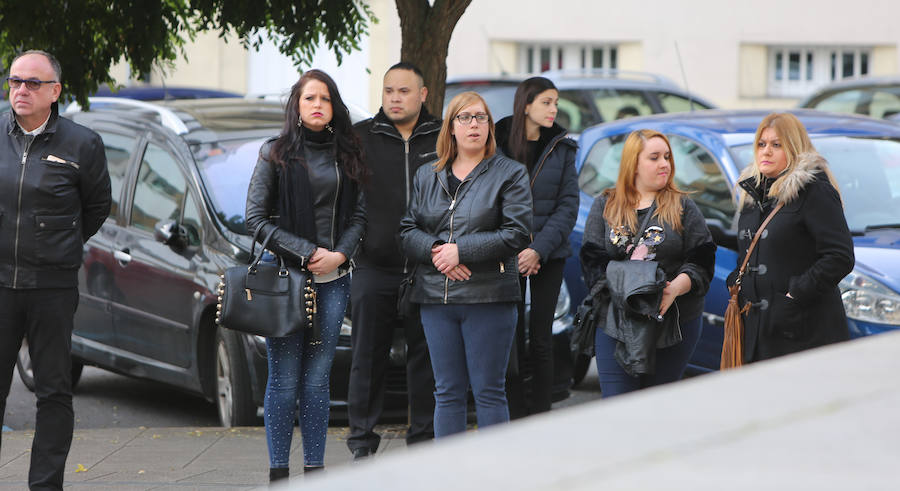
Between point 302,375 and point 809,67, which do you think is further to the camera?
point 809,67

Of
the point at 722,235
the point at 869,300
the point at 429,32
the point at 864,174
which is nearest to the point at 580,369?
the point at 722,235

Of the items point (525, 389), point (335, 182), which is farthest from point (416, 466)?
point (525, 389)

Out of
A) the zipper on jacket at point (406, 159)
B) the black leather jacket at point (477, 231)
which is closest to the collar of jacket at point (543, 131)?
the zipper on jacket at point (406, 159)

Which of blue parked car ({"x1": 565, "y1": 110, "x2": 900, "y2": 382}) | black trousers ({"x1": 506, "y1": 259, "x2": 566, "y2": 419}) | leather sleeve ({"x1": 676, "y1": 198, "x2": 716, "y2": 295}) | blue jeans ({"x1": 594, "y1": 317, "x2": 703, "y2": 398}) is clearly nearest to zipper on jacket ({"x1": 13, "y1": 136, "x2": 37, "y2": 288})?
black trousers ({"x1": 506, "y1": 259, "x2": 566, "y2": 419})

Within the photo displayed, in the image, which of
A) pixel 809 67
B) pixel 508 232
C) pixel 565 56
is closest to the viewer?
pixel 508 232

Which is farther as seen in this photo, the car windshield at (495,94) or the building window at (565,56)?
the building window at (565,56)

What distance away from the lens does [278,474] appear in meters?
5.25

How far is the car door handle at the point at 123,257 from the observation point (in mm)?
7207

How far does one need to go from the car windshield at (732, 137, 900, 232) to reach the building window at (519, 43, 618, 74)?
1854cm

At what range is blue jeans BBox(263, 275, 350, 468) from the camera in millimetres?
5211

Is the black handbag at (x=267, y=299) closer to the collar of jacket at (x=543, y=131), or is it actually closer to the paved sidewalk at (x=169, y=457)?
the paved sidewalk at (x=169, y=457)

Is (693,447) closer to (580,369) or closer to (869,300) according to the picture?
(869,300)

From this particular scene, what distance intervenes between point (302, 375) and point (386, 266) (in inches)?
26.9

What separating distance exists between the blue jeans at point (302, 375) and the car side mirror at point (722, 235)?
2152mm
